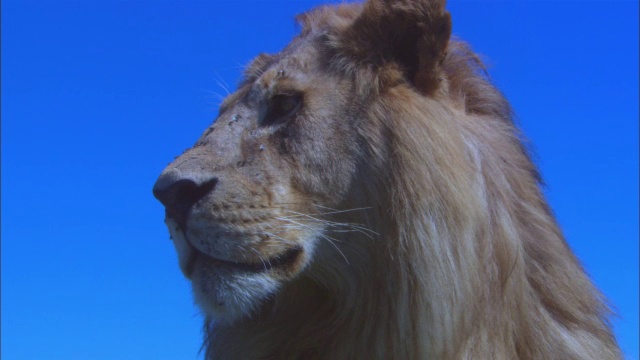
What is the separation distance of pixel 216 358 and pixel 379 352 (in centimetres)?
98

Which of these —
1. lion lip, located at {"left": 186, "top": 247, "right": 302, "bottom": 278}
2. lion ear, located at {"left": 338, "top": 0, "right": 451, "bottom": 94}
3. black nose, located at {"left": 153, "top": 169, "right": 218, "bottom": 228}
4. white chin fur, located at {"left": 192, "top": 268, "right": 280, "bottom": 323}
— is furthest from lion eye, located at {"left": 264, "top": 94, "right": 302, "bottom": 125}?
white chin fur, located at {"left": 192, "top": 268, "right": 280, "bottom": 323}

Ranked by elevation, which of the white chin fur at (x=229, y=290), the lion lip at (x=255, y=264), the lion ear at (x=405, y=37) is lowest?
the white chin fur at (x=229, y=290)

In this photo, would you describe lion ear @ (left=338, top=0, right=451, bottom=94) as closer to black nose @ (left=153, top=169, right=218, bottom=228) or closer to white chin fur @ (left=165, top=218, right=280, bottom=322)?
black nose @ (left=153, top=169, right=218, bottom=228)

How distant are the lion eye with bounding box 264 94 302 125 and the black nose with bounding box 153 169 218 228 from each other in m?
0.61

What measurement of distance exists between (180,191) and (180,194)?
0.05 feet

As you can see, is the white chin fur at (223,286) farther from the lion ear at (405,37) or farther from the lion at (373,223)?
the lion ear at (405,37)

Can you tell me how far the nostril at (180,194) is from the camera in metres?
3.85

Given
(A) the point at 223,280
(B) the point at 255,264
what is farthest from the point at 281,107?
(A) the point at 223,280

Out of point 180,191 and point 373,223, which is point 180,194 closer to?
point 180,191

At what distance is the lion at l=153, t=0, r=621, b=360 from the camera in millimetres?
3916

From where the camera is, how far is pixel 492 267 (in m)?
4.04

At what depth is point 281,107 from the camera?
173 inches

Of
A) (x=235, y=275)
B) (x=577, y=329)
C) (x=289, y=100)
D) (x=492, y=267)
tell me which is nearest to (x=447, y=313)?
(x=492, y=267)

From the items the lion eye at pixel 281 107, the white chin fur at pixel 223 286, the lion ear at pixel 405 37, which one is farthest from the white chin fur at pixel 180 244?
the lion ear at pixel 405 37
